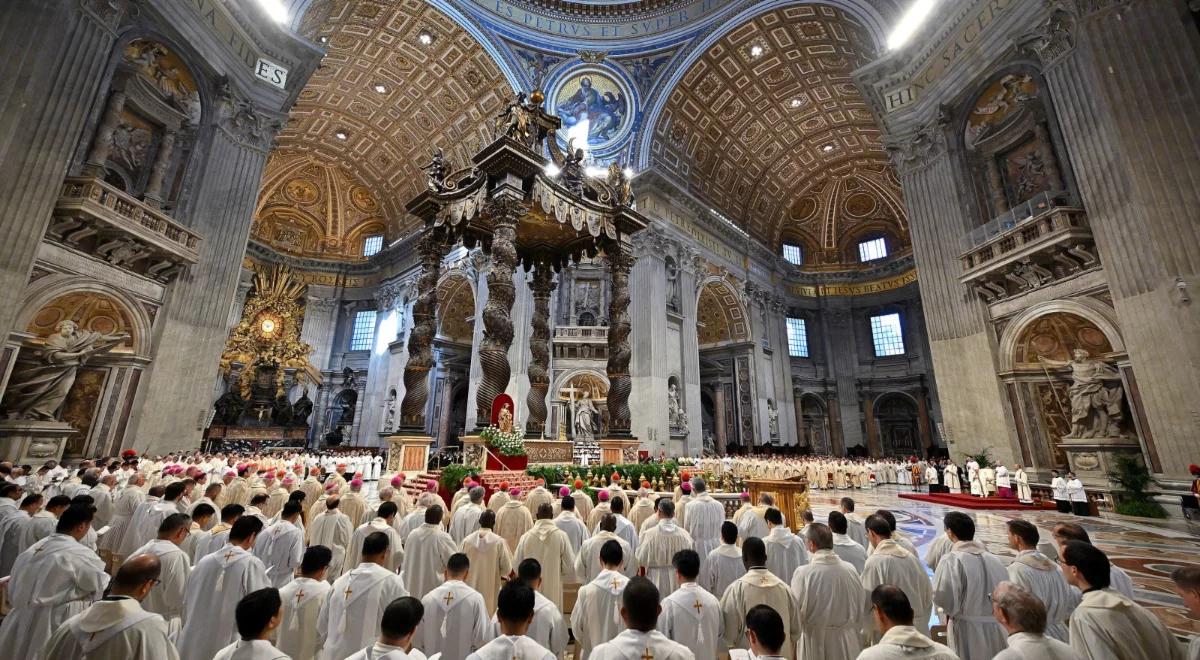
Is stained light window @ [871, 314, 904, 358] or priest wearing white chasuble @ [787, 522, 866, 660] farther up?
stained light window @ [871, 314, 904, 358]

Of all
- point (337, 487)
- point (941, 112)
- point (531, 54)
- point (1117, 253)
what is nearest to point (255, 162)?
point (337, 487)

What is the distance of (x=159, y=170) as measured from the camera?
9.88 m

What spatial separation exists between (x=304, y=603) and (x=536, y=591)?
1249 mm

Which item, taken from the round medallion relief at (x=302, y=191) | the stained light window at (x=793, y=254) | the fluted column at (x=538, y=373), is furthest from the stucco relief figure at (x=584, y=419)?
the round medallion relief at (x=302, y=191)

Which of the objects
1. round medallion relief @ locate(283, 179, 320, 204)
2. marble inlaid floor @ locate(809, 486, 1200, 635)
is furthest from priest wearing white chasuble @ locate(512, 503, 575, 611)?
round medallion relief @ locate(283, 179, 320, 204)

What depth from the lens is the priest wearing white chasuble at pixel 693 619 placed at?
223 centimetres

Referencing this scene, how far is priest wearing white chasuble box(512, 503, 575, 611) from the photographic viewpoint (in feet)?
11.9

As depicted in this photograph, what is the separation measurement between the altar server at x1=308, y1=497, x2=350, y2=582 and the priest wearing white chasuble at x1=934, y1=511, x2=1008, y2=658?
4.50 meters

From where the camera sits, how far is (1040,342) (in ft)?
31.1

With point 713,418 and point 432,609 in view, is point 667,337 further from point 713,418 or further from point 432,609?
point 432,609

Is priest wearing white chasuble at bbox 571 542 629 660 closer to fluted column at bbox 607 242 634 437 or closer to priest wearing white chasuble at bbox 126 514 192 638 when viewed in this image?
priest wearing white chasuble at bbox 126 514 192 638

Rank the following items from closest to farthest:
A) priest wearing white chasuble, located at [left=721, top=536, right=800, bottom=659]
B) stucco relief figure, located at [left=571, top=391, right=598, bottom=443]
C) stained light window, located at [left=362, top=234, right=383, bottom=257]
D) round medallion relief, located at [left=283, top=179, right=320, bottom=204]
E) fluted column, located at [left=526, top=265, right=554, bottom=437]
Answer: priest wearing white chasuble, located at [left=721, top=536, right=800, bottom=659]
fluted column, located at [left=526, top=265, right=554, bottom=437]
stucco relief figure, located at [left=571, top=391, right=598, bottom=443]
round medallion relief, located at [left=283, top=179, right=320, bottom=204]
stained light window, located at [left=362, top=234, right=383, bottom=257]

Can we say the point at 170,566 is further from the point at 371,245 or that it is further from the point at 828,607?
the point at 371,245

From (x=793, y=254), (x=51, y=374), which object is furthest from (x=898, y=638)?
(x=793, y=254)
